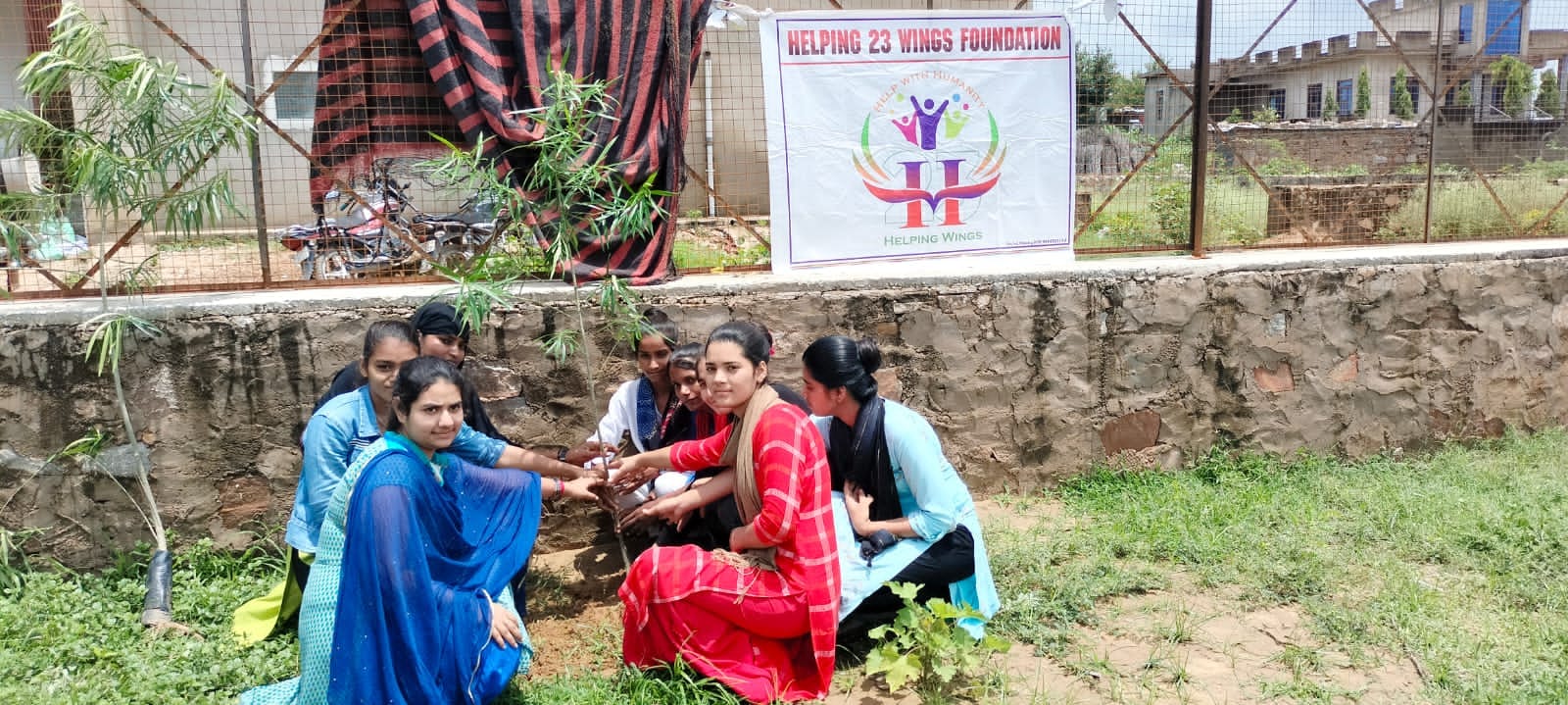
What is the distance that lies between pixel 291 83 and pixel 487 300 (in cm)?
192

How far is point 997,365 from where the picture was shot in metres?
5.31

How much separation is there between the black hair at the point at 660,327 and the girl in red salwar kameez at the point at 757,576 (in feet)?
3.02

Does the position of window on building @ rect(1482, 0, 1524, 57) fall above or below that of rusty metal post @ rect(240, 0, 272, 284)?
above

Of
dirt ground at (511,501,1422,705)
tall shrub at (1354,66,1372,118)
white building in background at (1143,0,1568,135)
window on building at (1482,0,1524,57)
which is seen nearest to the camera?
dirt ground at (511,501,1422,705)

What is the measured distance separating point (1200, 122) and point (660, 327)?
3.24m

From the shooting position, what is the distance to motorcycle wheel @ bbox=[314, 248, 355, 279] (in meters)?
4.84

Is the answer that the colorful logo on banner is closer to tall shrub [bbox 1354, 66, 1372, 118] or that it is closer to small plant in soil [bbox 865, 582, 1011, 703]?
small plant in soil [bbox 865, 582, 1011, 703]

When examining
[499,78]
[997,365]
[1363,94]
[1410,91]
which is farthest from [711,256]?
[1363,94]

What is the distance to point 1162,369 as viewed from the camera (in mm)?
5562

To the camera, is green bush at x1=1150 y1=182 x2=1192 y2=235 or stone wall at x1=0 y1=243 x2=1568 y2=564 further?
green bush at x1=1150 y1=182 x2=1192 y2=235

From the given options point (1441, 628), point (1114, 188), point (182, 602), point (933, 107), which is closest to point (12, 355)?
point (182, 602)

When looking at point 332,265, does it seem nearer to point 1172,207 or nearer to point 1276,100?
point 1172,207

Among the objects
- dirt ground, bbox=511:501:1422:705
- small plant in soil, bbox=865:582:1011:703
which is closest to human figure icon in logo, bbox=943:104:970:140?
dirt ground, bbox=511:501:1422:705

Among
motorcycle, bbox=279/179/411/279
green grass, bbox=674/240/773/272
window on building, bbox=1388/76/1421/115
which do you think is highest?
window on building, bbox=1388/76/1421/115
